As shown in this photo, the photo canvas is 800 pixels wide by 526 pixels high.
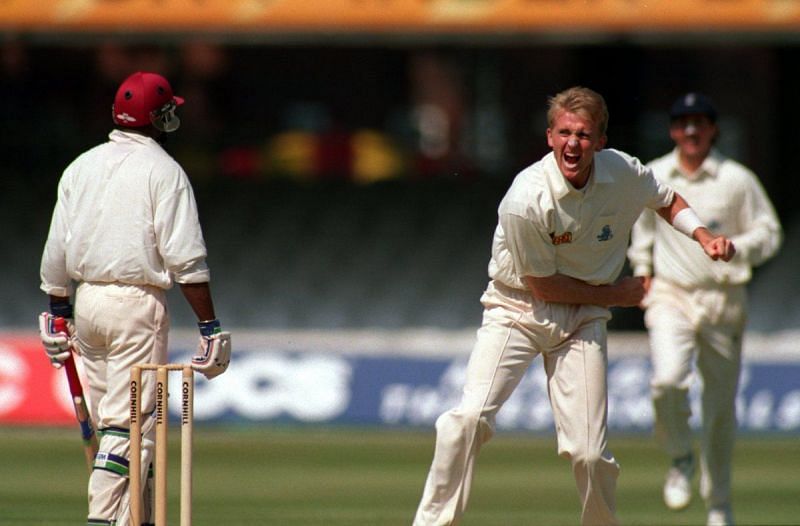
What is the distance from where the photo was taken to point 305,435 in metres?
11.0

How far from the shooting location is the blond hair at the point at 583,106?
518 centimetres

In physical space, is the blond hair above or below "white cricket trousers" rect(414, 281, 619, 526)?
above

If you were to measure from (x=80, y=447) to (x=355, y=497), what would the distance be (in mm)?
2738

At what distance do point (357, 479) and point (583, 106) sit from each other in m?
4.06

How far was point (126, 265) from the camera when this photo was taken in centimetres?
540

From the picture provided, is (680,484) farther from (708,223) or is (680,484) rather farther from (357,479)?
(357,479)

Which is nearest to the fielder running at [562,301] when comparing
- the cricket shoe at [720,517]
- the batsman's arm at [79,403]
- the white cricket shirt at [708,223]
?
the batsman's arm at [79,403]

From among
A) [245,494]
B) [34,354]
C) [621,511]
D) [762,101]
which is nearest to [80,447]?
[34,354]

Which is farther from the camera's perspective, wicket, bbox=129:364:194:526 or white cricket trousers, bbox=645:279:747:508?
white cricket trousers, bbox=645:279:747:508

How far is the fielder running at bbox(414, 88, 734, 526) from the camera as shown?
A: 525cm

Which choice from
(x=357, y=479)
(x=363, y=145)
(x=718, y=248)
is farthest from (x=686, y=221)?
(x=363, y=145)

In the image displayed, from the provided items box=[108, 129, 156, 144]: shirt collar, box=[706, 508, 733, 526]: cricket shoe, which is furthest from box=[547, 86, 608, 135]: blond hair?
box=[706, 508, 733, 526]: cricket shoe

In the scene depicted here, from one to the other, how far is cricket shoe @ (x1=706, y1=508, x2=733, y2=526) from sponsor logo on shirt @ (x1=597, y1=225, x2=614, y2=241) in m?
2.08

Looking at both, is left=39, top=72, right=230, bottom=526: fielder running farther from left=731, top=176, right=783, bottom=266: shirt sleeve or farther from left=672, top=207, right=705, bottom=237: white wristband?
left=731, top=176, right=783, bottom=266: shirt sleeve
